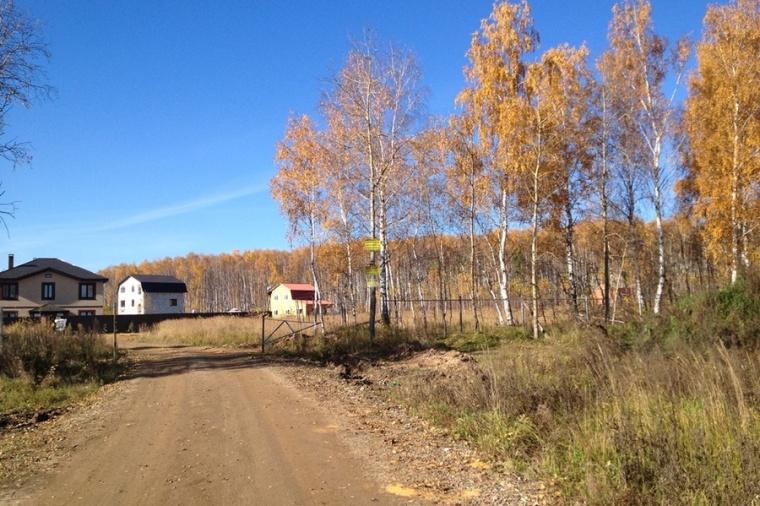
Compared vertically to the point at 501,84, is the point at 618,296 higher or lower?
lower

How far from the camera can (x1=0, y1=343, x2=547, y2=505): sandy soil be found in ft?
18.7

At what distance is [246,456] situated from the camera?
7.06 m

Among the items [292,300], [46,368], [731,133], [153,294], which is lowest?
[46,368]

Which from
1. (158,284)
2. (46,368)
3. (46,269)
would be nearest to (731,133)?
(46,368)

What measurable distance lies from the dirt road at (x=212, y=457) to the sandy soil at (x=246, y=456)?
15mm

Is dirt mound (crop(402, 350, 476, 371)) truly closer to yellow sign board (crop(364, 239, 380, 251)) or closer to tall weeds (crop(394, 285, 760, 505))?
tall weeds (crop(394, 285, 760, 505))

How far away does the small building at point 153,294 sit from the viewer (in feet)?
234

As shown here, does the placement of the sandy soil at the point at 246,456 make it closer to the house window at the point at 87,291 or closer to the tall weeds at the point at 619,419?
the tall weeds at the point at 619,419

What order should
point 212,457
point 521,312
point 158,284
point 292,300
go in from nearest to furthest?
point 212,457 < point 521,312 < point 158,284 < point 292,300

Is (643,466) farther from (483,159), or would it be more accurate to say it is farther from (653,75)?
(653,75)

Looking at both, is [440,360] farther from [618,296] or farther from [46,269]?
[46,269]

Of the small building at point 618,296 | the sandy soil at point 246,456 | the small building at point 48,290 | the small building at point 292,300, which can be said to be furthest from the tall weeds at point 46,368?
the small building at point 292,300

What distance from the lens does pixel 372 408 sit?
1022 cm

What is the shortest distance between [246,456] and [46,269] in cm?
5454
